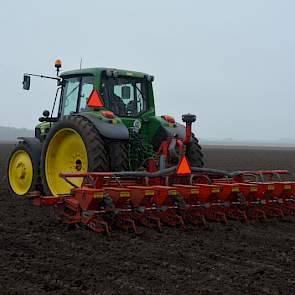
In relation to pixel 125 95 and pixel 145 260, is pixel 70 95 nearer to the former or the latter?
pixel 125 95

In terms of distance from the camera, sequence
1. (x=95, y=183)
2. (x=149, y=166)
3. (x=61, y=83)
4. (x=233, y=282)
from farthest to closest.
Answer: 1. (x=61, y=83)
2. (x=149, y=166)
3. (x=95, y=183)
4. (x=233, y=282)

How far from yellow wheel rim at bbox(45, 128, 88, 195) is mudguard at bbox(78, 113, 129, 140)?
40 cm

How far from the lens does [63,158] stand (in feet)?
23.8

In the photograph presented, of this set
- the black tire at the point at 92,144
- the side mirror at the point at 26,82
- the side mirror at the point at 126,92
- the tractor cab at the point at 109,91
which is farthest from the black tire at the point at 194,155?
the side mirror at the point at 26,82

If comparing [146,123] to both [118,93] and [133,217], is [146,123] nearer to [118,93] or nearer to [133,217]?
[118,93]

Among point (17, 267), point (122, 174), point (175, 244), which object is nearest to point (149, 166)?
point (122, 174)

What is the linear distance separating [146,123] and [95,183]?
2.32m

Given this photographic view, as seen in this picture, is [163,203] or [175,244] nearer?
[175,244]

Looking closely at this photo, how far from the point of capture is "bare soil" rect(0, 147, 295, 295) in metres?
3.84

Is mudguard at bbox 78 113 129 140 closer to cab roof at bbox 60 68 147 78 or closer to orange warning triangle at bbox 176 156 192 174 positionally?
orange warning triangle at bbox 176 156 192 174

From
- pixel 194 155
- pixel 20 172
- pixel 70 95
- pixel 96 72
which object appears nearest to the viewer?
pixel 96 72

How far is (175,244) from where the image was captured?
5.25 m

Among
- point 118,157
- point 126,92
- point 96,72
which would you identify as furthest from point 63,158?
point 126,92

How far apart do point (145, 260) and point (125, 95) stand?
3701mm
